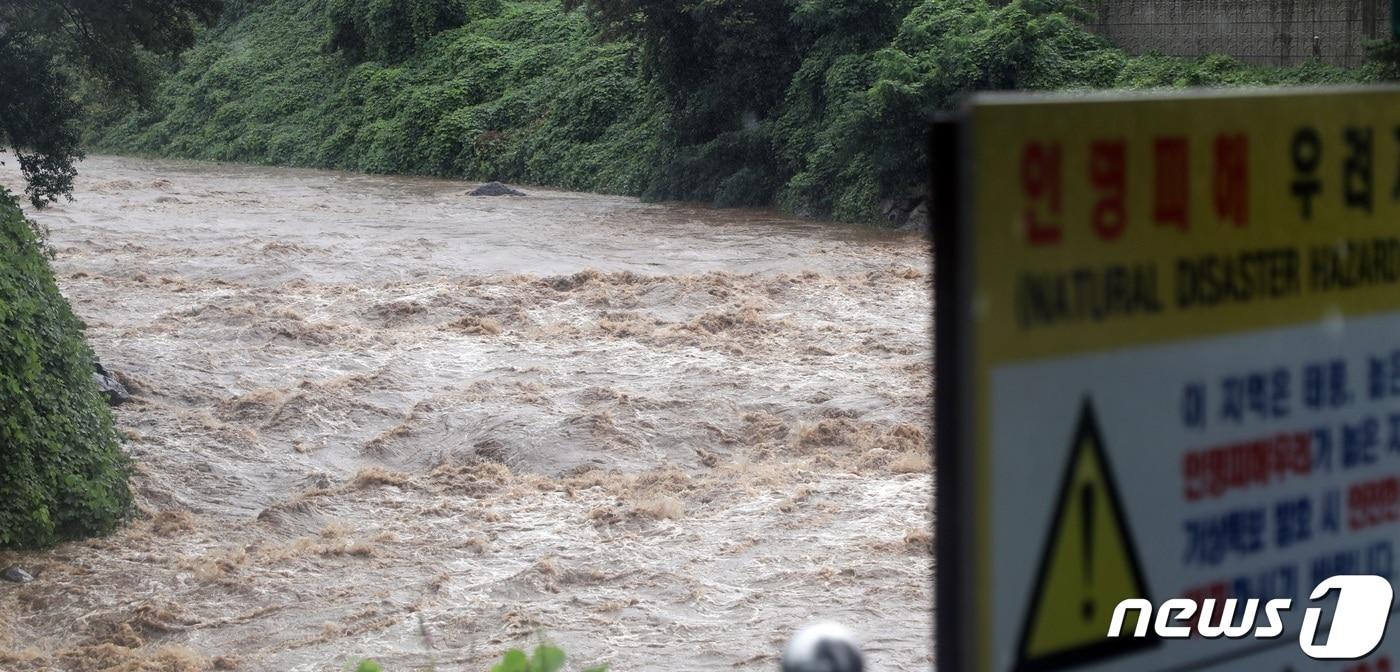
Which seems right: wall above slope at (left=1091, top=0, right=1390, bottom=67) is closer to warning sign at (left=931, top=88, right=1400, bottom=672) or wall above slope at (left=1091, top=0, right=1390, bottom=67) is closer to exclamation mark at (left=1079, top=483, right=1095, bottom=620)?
warning sign at (left=931, top=88, right=1400, bottom=672)

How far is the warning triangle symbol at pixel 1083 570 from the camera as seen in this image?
1.30 metres

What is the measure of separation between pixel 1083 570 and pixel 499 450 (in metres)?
10.4

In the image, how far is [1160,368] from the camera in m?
1.36

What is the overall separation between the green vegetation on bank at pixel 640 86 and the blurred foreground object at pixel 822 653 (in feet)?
60.6

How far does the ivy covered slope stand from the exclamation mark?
8.13 meters

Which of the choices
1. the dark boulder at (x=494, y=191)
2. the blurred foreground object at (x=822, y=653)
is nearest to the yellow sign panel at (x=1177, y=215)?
the blurred foreground object at (x=822, y=653)

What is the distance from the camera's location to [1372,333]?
158 centimetres

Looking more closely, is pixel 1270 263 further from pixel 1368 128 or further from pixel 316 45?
pixel 316 45

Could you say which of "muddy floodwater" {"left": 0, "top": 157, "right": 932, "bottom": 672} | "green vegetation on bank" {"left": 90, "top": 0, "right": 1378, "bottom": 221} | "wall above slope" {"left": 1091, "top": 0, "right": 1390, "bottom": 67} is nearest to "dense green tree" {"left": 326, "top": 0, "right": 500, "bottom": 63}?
"green vegetation on bank" {"left": 90, "top": 0, "right": 1378, "bottom": 221}

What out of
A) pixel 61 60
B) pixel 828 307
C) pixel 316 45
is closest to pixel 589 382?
pixel 828 307

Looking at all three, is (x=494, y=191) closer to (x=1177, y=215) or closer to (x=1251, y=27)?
(x=1251, y=27)

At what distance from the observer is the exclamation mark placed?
131 cm

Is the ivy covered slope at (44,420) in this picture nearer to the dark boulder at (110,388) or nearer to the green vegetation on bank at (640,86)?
the dark boulder at (110,388)

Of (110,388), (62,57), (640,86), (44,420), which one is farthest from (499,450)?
(640,86)
